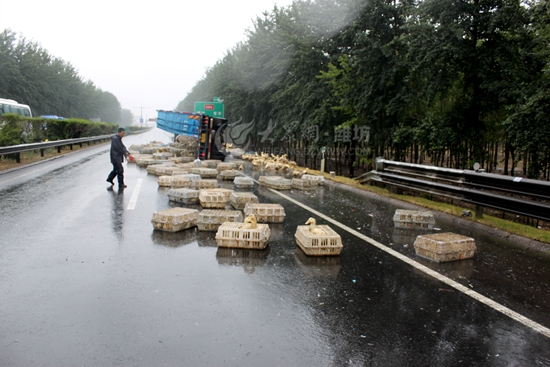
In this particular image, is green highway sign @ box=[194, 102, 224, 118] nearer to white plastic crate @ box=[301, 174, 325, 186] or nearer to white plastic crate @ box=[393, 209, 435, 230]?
white plastic crate @ box=[301, 174, 325, 186]

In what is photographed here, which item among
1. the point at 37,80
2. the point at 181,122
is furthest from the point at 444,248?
the point at 37,80

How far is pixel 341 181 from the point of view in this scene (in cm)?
1527

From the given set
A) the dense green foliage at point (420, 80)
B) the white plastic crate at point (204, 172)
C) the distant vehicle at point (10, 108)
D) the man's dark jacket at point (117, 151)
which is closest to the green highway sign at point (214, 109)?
the dense green foliage at point (420, 80)

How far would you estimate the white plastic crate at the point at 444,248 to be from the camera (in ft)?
19.9

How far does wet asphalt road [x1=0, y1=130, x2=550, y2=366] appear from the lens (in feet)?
11.2

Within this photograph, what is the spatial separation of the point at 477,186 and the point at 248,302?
6593mm

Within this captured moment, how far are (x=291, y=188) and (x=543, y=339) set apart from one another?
10.00 m

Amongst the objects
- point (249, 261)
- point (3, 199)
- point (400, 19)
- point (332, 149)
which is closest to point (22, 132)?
point (3, 199)

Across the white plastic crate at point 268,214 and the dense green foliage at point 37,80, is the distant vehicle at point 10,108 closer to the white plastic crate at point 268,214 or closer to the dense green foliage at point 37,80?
the dense green foliage at point 37,80

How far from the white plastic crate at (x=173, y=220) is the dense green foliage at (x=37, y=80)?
6743 centimetres

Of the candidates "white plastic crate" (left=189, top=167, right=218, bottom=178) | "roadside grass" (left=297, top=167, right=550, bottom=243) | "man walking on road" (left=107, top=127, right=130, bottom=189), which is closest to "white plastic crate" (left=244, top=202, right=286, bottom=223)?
"roadside grass" (left=297, top=167, right=550, bottom=243)

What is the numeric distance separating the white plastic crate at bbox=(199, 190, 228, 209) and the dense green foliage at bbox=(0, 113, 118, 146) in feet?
51.9

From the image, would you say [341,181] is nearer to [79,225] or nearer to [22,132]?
[79,225]

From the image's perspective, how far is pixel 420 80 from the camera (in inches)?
563
